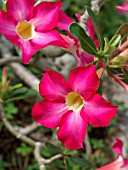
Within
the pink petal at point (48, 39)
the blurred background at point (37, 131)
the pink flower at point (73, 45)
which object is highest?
the pink petal at point (48, 39)

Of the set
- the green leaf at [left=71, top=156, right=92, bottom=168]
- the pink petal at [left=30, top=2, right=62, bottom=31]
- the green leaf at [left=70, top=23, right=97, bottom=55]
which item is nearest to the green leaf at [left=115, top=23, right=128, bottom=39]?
the green leaf at [left=70, top=23, right=97, bottom=55]

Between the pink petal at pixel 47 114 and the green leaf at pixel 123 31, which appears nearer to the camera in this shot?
the pink petal at pixel 47 114

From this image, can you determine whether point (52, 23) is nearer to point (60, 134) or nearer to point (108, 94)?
point (60, 134)

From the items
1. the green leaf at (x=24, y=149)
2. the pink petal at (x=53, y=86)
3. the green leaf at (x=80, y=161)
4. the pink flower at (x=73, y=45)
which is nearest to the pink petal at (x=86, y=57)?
the pink flower at (x=73, y=45)

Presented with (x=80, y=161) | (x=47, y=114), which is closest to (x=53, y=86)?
(x=47, y=114)

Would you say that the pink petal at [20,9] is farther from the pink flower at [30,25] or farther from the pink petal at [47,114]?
the pink petal at [47,114]

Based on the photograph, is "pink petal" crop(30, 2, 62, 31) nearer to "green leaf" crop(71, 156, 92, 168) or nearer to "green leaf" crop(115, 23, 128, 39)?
"green leaf" crop(115, 23, 128, 39)

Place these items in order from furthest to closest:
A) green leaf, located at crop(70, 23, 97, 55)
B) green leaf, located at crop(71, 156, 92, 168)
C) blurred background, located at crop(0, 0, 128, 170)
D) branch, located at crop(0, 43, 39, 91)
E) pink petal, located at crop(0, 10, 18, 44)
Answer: blurred background, located at crop(0, 0, 128, 170) < branch, located at crop(0, 43, 39, 91) < green leaf, located at crop(71, 156, 92, 168) < green leaf, located at crop(70, 23, 97, 55) < pink petal, located at crop(0, 10, 18, 44)

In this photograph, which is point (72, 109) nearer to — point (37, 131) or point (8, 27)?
point (8, 27)
